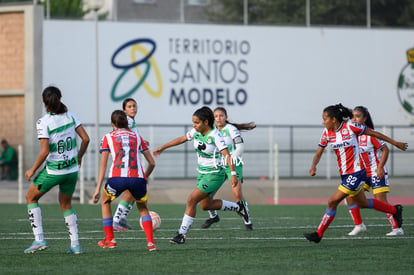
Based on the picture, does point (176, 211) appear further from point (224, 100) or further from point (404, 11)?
point (404, 11)

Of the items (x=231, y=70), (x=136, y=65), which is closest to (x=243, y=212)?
(x=136, y=65)

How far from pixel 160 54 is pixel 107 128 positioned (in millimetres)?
3930

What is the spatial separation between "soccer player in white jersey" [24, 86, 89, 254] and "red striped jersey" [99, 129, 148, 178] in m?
0.34

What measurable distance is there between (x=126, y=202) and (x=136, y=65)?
2232 centimetres

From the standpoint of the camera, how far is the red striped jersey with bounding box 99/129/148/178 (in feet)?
37.8

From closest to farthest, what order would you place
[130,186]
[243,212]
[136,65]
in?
[130,186]
[243,212]
[136,65]

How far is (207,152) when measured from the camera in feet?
43.6

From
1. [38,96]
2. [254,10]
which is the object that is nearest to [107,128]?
[38,96]

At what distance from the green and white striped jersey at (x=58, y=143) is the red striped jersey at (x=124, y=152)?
49 cm

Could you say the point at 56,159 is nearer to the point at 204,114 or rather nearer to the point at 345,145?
the point at 204,114

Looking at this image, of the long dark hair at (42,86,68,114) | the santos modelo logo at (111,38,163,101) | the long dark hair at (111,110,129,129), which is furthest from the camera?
the santos modelo logo at (111,38,163,101)

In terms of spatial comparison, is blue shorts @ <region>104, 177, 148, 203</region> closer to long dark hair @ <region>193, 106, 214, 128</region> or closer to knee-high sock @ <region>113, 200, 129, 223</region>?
long dark hair @ <region>193, 106, 214, 128</region>

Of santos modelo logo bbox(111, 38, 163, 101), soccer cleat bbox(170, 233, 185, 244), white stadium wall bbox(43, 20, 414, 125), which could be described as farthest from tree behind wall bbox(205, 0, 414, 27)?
soccer cleat bbox(170, 233, 185, 244)

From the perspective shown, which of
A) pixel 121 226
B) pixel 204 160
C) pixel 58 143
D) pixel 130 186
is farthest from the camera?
pixel 121 226
